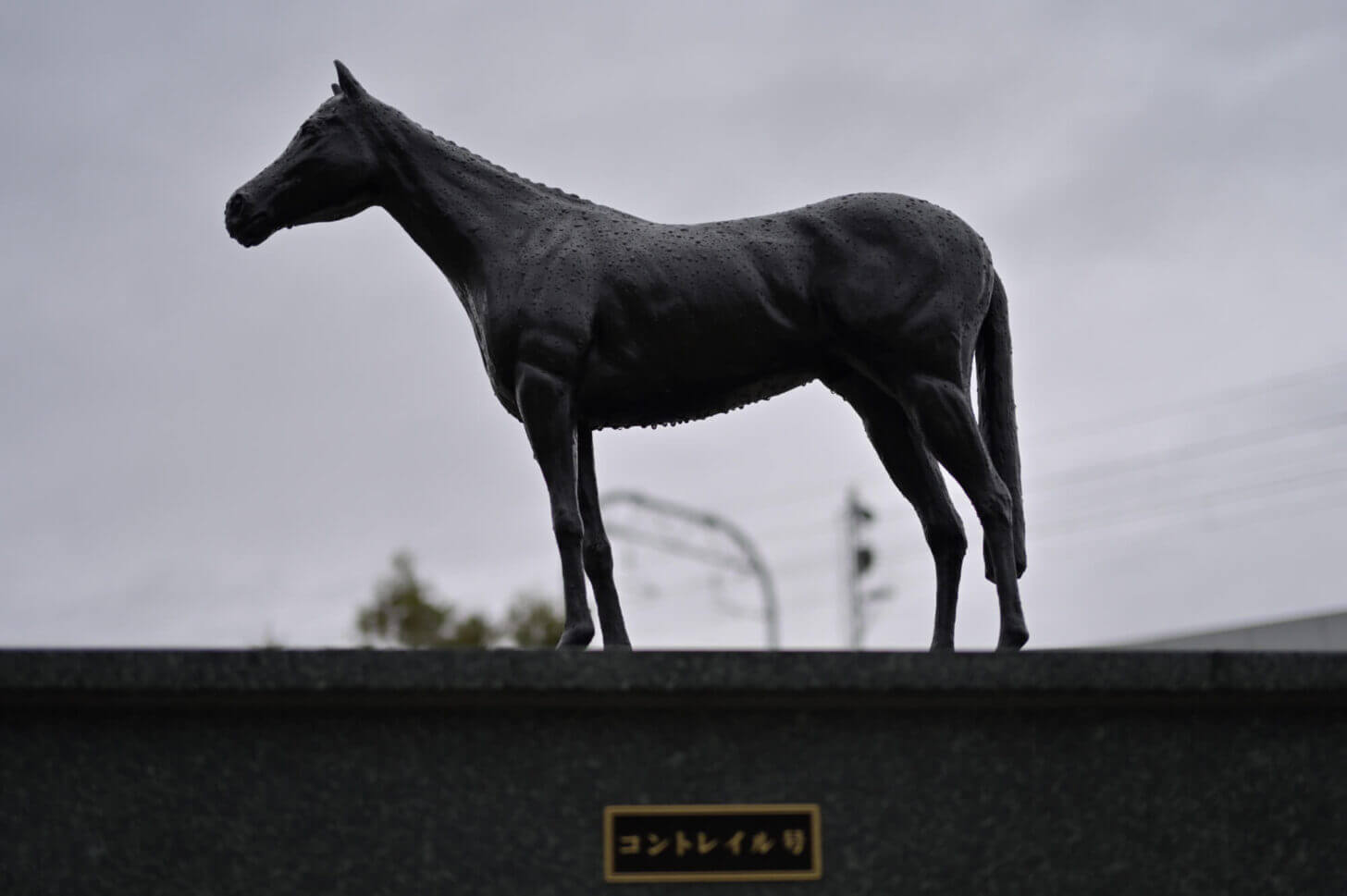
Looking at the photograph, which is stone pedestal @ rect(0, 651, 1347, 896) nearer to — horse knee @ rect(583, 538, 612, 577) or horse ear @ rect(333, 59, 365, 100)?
horse knee @ rect(583, 538, 612, 577)

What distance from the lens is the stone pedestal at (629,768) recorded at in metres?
4.35

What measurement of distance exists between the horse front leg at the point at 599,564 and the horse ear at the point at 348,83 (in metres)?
1.51

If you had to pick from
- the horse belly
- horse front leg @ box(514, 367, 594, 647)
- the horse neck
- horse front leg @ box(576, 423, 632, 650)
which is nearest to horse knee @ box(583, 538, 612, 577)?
horse front leg @ box(576, 423, 632, 650)

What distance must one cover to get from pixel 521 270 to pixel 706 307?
0.65 meters

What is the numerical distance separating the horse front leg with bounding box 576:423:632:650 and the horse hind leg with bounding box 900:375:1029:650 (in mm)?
1149

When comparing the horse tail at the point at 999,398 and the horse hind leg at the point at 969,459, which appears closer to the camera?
the horse hind leg at the point at 969,459

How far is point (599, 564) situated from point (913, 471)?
1250mm

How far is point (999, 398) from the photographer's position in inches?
229

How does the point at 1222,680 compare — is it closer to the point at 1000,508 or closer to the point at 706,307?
the point at 1000,508

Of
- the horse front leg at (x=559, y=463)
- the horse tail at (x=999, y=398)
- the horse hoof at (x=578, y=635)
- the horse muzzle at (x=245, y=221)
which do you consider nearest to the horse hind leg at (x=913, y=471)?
the horse tail at (x=999, y=398)

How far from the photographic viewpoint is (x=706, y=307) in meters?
5.49

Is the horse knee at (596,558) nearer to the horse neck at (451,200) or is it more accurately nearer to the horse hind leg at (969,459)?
the horse neck at (451,200)

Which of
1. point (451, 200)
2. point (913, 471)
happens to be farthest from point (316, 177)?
point (913, 471)

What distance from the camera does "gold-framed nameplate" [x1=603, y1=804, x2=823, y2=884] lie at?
14.4ft
